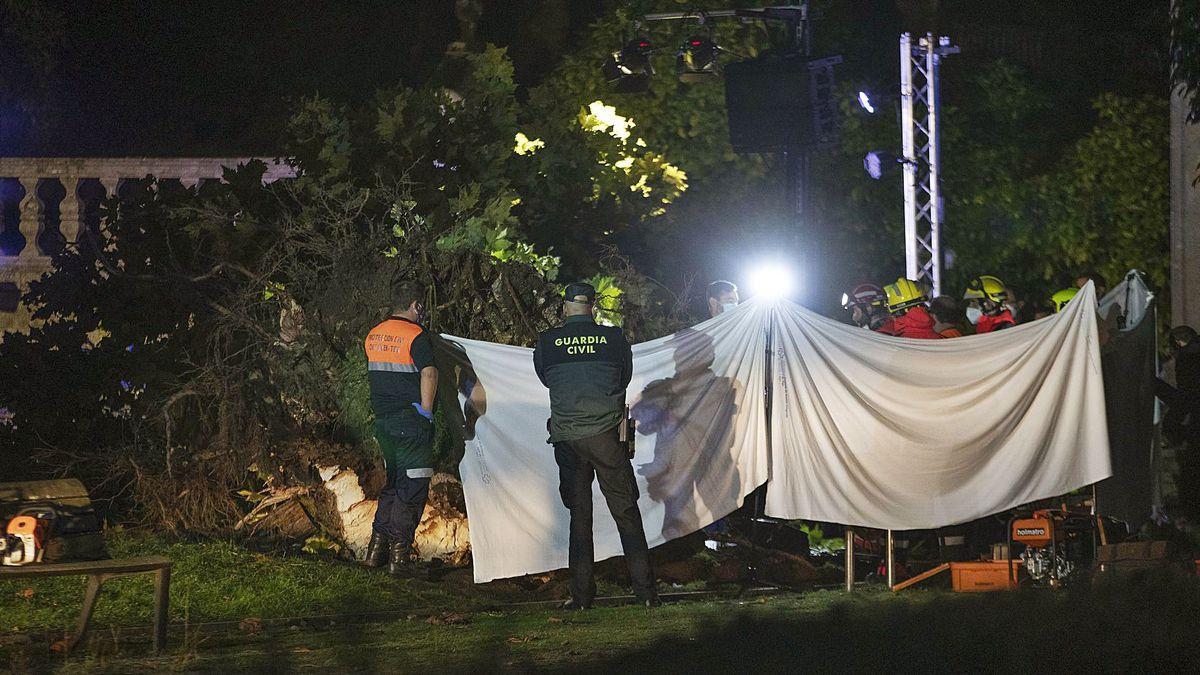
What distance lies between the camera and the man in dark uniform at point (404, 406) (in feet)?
35.2

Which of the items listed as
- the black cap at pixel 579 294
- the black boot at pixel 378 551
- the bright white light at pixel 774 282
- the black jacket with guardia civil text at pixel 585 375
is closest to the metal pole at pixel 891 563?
the bright white light at pixel 774 282

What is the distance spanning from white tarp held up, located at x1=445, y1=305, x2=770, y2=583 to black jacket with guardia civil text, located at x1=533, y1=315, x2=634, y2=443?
2.50 ft

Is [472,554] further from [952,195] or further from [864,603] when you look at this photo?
[952,195]

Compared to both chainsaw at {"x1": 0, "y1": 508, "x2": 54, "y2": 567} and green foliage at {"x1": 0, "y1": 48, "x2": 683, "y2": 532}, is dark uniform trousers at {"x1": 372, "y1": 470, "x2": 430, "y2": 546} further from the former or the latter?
chainsaw at {"x1": 0, "y1": 508, "x2": 54, "y2": 567}

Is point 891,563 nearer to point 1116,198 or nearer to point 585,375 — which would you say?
point 585,375

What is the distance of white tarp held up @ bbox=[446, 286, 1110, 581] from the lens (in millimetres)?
10953

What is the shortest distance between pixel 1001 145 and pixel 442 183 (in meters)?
14.7

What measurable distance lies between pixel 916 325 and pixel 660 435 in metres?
2.34

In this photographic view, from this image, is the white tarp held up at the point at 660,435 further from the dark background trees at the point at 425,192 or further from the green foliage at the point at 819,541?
the green foliage at the point at 819,541

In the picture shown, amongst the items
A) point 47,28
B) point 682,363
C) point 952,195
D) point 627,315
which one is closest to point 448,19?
point 47,28

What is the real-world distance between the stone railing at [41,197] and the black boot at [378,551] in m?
7.86

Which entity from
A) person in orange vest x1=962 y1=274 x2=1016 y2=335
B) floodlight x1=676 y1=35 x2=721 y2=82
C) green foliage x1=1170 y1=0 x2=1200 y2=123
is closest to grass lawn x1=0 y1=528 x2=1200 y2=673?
person in orange vest x1=962 y1=274 x2=1016 y2=335

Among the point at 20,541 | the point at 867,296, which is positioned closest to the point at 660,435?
the point at 867,296

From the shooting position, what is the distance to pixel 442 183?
1455 centimetres
